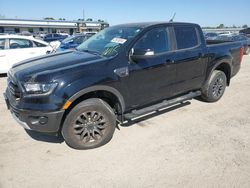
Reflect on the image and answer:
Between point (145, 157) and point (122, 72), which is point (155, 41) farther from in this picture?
point (145, 157)

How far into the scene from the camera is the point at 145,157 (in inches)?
125

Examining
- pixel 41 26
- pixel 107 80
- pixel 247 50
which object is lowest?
pixel 107 80

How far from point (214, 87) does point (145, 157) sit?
2933mm

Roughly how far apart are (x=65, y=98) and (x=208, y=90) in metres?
3.47

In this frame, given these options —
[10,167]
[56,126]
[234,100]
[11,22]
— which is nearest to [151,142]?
[56,126]

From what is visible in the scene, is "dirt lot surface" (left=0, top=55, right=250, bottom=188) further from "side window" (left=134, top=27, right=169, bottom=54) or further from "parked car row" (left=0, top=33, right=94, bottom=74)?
"parked car row" (left=0, top=33, right=94, bottom=74)

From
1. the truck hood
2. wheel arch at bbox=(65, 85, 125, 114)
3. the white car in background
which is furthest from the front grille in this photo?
the white car in background

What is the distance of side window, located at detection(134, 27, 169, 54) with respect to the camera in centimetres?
372

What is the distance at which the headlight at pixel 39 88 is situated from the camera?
114 inches

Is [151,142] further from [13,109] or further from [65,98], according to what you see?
[13,109]

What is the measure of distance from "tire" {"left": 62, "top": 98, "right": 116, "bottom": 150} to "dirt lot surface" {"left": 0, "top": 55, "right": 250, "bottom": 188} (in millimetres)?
141

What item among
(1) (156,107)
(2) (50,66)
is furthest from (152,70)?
(2) (50,66)

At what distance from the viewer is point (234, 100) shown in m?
5.59

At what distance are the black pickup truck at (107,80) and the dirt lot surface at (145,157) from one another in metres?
0.37
